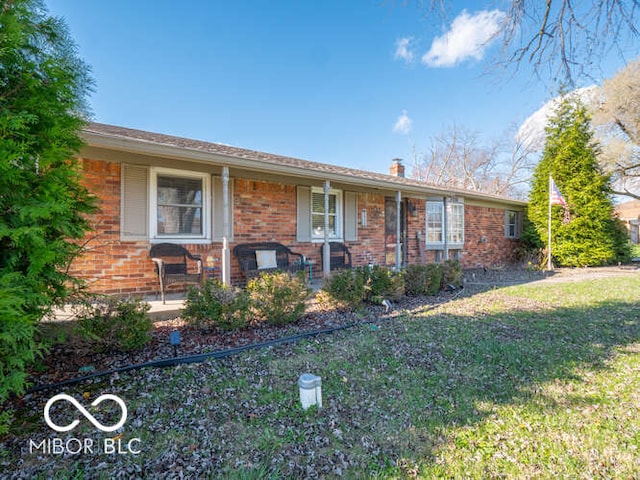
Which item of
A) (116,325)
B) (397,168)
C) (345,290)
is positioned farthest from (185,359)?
(397,168)

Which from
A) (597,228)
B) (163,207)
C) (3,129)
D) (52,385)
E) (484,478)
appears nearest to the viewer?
(484,478)

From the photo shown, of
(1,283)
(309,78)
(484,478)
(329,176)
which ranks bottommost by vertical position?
(484,478)

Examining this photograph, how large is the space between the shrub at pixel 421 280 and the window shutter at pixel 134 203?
16.0 ft

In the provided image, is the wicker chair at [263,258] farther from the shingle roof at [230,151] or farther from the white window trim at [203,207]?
the shingle roof at [230,151]

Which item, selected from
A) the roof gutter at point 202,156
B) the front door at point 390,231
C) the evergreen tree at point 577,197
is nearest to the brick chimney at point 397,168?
the front door at point 390,231

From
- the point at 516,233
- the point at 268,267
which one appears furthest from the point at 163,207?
the point at 516,233

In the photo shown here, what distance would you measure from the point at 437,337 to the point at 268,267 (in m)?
3.76

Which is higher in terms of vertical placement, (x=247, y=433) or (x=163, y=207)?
(x=163, y=207)

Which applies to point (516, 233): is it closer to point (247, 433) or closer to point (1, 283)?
point (247, 433)

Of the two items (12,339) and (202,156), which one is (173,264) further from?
(12,339)

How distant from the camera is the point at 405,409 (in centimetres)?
242

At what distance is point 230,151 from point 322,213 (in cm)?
277

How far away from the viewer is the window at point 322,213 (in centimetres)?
823

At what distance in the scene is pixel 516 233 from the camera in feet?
46.0
